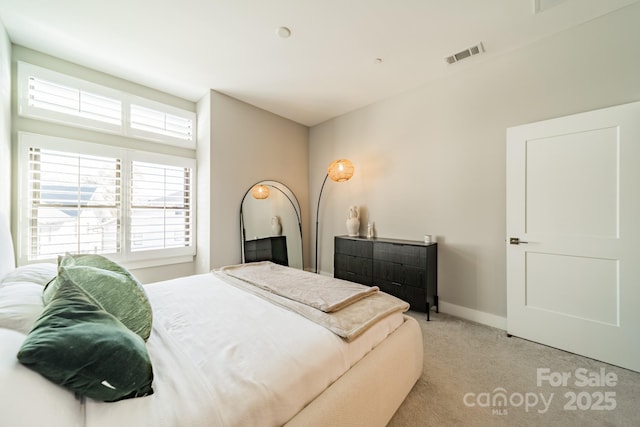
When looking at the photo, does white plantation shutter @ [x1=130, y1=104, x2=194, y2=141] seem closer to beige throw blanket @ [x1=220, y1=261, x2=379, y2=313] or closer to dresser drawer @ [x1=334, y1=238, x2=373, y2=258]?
beige throw blanket @ [x1=220, y1=261, x2=379, y2=313]

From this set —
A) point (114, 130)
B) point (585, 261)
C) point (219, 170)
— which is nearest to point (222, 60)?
point (219, 170)

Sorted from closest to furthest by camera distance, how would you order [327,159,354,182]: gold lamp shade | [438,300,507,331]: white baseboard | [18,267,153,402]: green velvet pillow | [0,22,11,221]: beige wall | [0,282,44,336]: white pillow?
[18,267,153,402]: green velvet pillow → [0,282,44,336]: white pillow → [0,22,11,221]: beige wall → [438,300,507,331]: white baseboard → [327,159,354,182]: gold lamp shade

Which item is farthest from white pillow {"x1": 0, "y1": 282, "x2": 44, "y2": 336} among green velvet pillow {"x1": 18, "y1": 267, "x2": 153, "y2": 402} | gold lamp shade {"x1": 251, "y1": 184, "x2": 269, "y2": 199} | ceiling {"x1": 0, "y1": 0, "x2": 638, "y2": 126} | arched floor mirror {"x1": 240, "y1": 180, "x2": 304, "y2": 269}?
gold lamp shade {"x1": 251, "y1": 184, "x2": 269, "y2": 199}

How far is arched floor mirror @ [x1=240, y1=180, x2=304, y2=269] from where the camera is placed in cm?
359

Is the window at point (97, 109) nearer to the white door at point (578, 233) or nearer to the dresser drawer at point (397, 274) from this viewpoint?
the dresser drawer at point (397, 274)

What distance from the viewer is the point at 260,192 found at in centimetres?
372

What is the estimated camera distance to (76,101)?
8.61ft

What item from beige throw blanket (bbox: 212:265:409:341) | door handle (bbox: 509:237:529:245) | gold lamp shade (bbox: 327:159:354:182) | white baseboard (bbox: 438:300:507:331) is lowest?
white baseboard (bbox: 438:300:507:331)

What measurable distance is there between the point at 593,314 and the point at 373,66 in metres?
3.12

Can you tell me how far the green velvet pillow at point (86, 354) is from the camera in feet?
2.13

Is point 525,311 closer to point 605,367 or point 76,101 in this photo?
point 605,367

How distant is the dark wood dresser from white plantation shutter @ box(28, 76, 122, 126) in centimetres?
331

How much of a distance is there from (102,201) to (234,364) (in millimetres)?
2908

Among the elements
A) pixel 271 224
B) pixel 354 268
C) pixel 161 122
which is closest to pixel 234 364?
pixel 354 268
